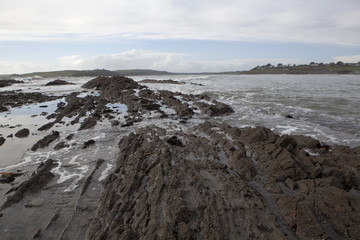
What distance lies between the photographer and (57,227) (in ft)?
16.1

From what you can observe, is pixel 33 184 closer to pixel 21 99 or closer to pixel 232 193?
pixel 232 193

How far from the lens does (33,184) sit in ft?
A: 21.8

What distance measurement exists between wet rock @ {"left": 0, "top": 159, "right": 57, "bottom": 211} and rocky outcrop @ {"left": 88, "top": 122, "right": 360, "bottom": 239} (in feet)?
7.23

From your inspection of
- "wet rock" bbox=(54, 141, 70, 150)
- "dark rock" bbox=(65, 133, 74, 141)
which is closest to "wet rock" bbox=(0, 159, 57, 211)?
"wet rock" bbox=(54, 141, 70, 150)

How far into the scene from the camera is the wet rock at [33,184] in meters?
5.94

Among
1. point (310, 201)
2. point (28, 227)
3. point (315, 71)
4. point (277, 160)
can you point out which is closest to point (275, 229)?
point (310, 201)

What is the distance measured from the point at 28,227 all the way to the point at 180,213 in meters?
3.58

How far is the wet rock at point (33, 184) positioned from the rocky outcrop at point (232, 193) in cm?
220

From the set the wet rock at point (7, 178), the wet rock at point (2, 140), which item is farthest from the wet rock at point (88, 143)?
the wet rock at point (2, 140)

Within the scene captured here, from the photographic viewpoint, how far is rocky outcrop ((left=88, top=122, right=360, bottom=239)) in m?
4.68

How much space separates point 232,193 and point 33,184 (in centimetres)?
614

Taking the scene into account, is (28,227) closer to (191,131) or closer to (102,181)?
(102,181)

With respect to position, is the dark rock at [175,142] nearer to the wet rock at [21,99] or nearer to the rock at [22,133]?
the rock at [22,133]

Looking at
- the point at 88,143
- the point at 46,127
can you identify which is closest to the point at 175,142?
the point at 88,143
